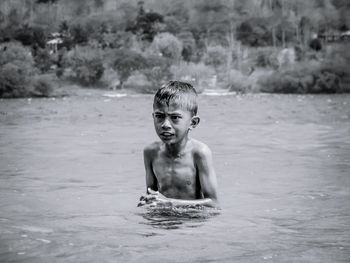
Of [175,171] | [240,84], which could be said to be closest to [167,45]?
Answer: [240,84]

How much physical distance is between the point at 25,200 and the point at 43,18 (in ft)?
41.4

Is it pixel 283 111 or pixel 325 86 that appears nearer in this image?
pixel 283 111

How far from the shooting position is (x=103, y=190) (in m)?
5.14

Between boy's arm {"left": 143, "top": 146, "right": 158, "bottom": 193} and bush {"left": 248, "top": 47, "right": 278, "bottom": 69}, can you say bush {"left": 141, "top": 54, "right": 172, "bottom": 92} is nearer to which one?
bush {"left": 248, "top": 47, "right": 278, "bottom": 69}

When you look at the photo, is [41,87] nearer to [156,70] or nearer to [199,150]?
[156,70]

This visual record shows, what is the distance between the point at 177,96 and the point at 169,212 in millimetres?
664

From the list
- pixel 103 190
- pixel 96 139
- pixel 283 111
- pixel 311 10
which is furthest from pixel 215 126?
pixel 311 10

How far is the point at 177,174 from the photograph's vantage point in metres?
3.93

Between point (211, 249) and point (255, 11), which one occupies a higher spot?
point (255, 11)

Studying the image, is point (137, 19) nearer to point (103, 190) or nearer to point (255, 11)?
point (255, 11)

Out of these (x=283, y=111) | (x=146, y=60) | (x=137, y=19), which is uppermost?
(x=137, y=19)

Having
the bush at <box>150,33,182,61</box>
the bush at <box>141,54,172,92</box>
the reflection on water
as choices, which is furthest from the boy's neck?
the bush at <box>150,33,182,61</box>

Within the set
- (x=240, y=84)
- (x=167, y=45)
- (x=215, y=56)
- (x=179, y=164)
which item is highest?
(x=167, y=45)

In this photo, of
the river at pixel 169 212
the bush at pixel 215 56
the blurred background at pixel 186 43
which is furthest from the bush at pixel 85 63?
the river at pixel 169 212
